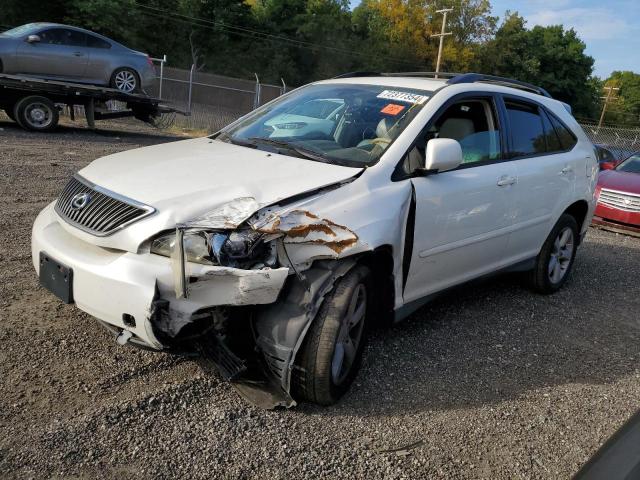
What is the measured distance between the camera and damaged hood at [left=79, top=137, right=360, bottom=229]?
8.89 ft

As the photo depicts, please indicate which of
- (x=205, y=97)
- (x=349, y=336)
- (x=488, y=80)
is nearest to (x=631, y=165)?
(x=488, y=80)

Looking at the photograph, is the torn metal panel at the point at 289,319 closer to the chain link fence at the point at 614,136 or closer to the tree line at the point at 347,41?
the chain link fence at the point at 614,136

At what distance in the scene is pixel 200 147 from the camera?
3793 millimetres

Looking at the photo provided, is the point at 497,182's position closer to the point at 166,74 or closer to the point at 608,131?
the point at 166,74

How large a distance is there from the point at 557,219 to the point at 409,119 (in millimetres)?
2189

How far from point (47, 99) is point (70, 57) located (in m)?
1.11

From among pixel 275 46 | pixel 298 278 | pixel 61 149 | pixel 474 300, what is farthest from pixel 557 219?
pixel 275 46

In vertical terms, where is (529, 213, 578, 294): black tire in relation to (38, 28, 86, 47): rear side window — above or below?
below

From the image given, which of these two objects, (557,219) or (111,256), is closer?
(111,256)

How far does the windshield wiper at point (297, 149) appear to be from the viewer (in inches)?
135

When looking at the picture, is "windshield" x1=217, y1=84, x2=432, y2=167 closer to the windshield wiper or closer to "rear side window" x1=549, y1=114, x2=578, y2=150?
the windshield wiper

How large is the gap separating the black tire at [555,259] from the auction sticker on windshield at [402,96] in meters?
2.05

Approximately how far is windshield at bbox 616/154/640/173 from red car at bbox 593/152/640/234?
1.87 ft

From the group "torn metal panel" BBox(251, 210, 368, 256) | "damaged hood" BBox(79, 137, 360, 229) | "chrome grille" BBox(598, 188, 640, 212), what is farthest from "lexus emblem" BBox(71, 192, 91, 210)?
"chrome grille" BBox(598, 188, 640, 212)
